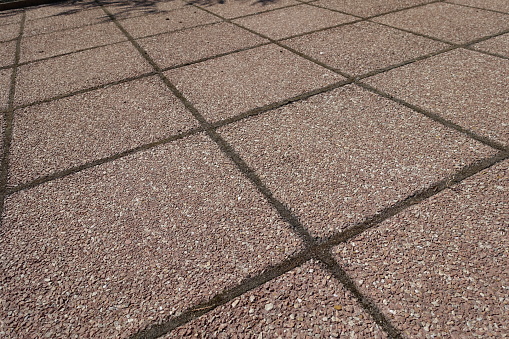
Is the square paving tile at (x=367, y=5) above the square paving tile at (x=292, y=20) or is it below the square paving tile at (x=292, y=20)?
above

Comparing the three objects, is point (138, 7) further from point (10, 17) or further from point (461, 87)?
point (461, 87)

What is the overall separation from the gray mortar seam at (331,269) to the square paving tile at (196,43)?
285 centimetres

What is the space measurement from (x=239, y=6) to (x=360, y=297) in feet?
17.7

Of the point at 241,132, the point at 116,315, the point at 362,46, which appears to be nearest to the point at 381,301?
the point at 116,315

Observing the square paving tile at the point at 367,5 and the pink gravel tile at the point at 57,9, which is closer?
the square paving tile at the point at 367,5

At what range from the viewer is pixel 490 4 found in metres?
5.21

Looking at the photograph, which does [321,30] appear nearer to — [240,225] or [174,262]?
[240,225]

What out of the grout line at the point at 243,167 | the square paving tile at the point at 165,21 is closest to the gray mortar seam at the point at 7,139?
the grout line at the point at 243,167

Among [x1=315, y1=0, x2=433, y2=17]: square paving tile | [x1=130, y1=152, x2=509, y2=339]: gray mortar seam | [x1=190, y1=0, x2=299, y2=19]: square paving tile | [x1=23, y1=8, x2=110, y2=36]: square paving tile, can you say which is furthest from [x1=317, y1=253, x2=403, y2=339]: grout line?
[x1=23, y1=8, x2=110, y2=36]: square paving tile

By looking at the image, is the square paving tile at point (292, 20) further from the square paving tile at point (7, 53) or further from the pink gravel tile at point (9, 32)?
the pink gravel tile at point (9, 32)

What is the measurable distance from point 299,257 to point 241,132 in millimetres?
1226

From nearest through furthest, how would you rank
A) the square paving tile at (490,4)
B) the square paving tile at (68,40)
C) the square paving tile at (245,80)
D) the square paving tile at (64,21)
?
the square paving tile at (245,80), the square paving tile at (68,40), the square paving tile at (490,4), the square paving tile at (64,21)

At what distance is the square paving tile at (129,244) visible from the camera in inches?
65.7

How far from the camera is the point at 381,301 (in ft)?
5.24
